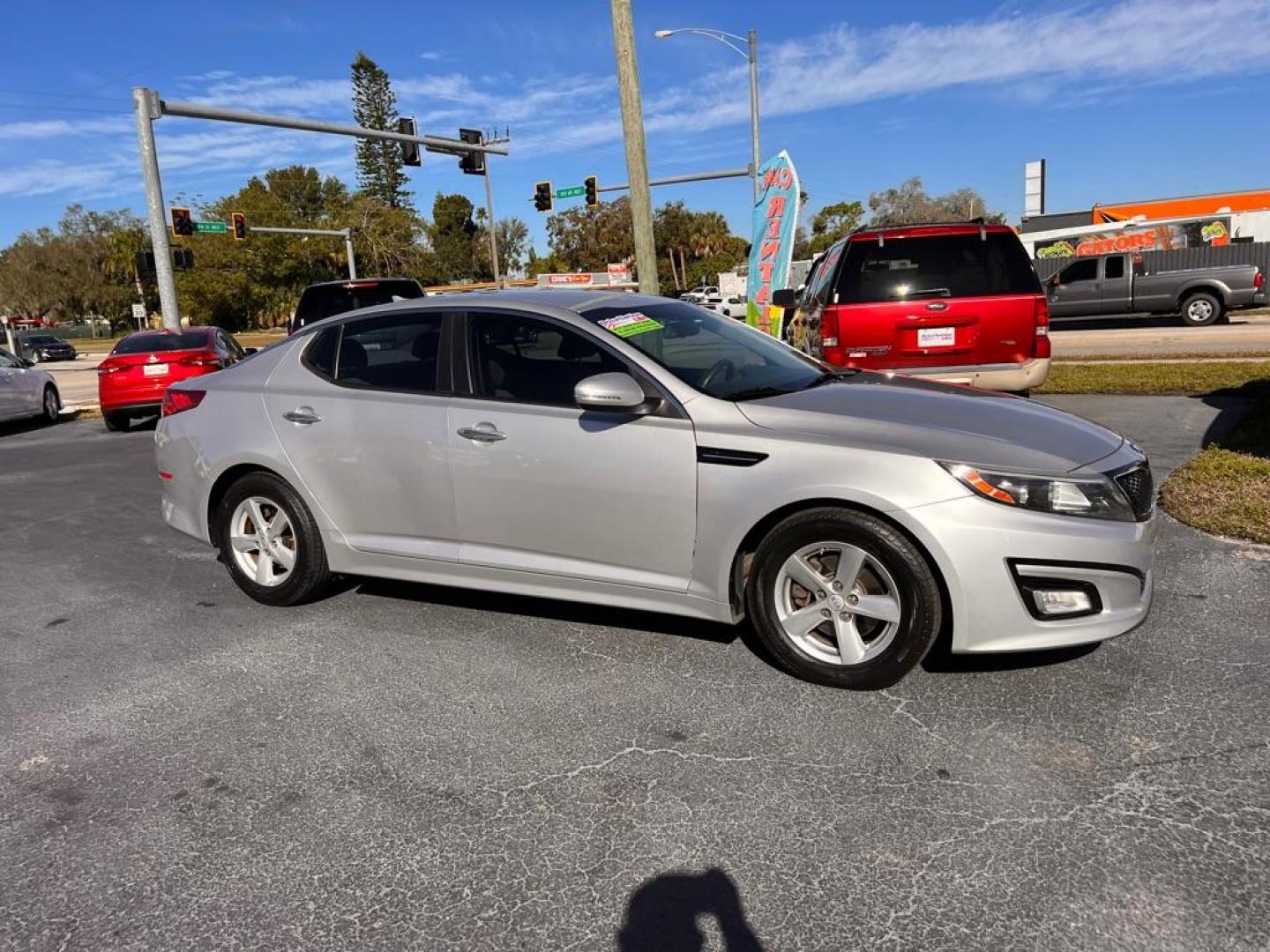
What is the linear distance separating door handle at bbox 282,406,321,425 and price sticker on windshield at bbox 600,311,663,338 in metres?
1.60

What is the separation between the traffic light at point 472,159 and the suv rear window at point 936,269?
1989cm

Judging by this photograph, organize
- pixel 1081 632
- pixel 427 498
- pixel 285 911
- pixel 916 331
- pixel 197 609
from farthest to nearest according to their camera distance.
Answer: pixel 916 331
pixel 197 609
pixel 427 498
pixel 1081 632
pixel 285 911

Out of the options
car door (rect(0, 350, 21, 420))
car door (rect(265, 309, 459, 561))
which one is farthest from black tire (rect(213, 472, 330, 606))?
car door (rect(0, 350, 21, 420))

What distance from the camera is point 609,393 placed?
3.77 meters

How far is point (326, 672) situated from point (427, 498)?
91cm

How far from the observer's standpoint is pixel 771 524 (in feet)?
12.0

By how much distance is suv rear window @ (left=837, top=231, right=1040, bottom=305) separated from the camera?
728 cm

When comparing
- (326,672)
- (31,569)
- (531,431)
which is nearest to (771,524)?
(531,431)

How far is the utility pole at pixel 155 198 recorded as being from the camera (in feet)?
55.2

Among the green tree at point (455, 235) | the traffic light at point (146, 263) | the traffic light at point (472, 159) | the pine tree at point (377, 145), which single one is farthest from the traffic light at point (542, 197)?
the green tree at point (455, 235)

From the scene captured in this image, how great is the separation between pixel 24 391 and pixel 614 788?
594 inches

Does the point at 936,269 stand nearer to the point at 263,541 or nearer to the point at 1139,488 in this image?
the point at 1139,488

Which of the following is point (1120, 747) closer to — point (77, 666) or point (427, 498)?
point (427, 498)

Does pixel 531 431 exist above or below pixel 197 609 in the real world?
above
